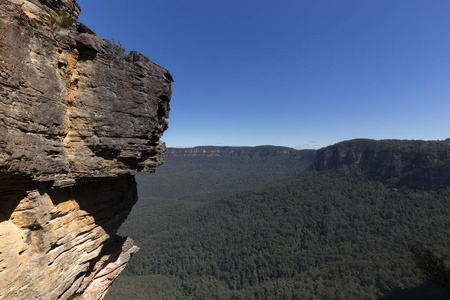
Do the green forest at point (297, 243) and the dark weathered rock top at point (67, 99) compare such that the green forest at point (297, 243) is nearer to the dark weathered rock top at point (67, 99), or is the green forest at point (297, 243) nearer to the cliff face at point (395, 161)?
the cliff face at point (395, 161)

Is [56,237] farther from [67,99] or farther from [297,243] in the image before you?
[297,243]

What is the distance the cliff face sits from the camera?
91.6 meters

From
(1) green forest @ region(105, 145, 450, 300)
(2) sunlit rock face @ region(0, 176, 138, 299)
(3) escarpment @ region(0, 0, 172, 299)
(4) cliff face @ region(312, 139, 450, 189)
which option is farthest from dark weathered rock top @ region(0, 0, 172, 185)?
(4) cliff face @ region(312, 139, 450, 189)

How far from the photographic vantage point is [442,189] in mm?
83625

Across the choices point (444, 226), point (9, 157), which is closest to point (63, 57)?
point (9, 157)

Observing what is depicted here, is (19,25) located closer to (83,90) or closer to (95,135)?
(83,90)

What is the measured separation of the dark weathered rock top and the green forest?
38076 mm

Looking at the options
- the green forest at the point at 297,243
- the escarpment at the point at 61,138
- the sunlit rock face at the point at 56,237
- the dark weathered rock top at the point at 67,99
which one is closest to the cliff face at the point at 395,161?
the green forest at the point at 297,243

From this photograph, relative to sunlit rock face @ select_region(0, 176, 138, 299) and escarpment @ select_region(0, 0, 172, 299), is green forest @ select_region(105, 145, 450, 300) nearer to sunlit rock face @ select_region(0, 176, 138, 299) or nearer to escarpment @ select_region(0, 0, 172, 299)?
sunlit rock face @ select_region(0, 176, 138, 299)

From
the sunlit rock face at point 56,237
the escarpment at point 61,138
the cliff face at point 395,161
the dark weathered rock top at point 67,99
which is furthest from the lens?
the cliff face at point 395,161

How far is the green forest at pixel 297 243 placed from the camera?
168ft

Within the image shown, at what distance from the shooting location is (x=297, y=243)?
84.6 m

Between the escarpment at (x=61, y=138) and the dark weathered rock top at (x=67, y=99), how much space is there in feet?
0.11

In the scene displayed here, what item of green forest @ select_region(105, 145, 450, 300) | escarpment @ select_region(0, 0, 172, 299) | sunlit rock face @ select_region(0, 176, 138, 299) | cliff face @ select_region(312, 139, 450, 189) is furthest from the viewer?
cliff face @ select_region(312, 139, 450, 189)
